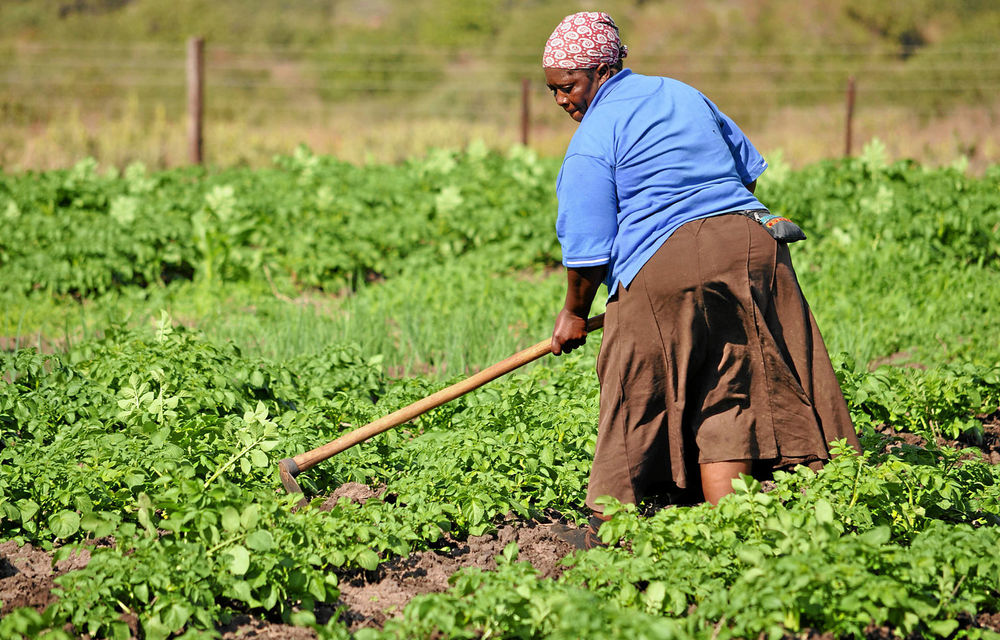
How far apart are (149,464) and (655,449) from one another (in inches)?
66.2

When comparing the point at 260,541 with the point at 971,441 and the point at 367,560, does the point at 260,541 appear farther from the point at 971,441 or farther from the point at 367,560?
the point at 971,441

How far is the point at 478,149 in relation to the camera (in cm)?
991

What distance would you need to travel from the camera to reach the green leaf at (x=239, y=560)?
2613 millimetres

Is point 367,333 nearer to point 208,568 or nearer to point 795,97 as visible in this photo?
point 208,568

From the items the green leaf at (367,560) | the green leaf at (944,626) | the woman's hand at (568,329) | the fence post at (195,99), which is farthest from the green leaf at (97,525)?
the fence post at (195,99)

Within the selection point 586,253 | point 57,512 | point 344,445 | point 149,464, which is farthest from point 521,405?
point 57,512

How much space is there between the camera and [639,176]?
122 inches

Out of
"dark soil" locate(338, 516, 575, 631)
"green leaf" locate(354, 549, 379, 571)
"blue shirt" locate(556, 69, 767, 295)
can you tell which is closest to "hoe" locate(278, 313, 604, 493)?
"blue shirt" locate(556, 69, 767, 295)

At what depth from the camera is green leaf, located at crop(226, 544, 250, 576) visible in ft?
8.57

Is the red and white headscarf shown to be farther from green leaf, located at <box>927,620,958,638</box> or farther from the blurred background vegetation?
the blurred background vegetation

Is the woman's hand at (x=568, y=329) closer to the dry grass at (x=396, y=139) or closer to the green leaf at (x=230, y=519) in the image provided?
the green leaf at (x=230, y=519)

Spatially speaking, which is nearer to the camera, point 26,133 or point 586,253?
point 586,253

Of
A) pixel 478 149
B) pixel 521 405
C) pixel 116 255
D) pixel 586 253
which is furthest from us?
pixel 478 149

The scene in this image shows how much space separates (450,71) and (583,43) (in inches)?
950
